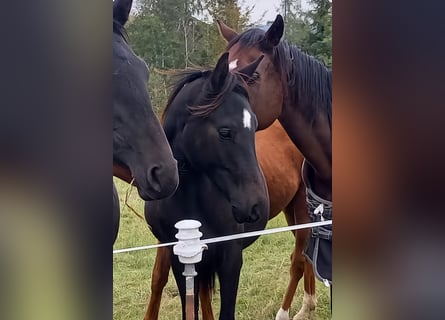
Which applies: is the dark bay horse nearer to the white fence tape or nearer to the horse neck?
the white fence tape

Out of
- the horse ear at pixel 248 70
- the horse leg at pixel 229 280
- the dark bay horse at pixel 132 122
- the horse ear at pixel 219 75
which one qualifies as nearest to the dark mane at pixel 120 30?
the dark bay horse at pixel 132 122

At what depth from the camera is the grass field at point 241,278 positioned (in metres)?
2.18

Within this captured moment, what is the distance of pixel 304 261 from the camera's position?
2451 mm

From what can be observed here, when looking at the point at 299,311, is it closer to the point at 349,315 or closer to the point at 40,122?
the point at 349,315

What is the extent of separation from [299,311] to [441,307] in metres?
0.73

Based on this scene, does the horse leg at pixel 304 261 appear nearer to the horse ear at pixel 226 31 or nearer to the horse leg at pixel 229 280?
the horse leg at pixel 229 280

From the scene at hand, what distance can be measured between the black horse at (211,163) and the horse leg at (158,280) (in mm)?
38

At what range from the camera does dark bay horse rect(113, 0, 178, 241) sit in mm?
2137

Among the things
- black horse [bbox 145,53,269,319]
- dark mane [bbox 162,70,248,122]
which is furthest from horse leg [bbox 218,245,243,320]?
dark mane [bbox 162,70,248,122]

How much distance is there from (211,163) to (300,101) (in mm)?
501

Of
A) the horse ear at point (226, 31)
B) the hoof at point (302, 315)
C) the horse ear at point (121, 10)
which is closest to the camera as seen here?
the horse ear at point (121, 10)

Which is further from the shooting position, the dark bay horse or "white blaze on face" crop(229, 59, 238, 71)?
"white blaze on face" crop(229, 59, 238, 71)

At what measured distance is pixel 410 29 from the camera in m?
2.56

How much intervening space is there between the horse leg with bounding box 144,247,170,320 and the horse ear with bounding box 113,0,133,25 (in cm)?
87
